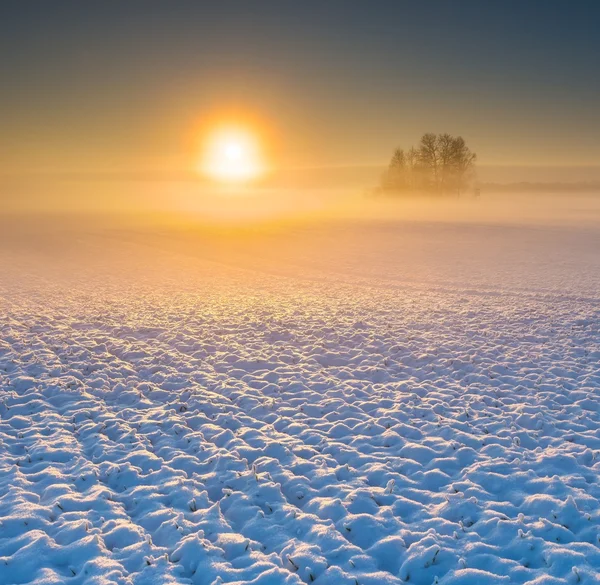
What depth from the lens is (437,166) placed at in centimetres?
11969

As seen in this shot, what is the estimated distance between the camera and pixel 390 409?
11180mm

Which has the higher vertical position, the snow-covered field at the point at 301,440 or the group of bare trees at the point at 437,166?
the group of bare trees at the point at 437,166

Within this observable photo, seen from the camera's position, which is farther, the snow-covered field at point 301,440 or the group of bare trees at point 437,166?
the group of bare trees at point 437,166

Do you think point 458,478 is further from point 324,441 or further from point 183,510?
point 183,510

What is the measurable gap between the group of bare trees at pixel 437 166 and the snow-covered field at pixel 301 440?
10091 centimetres

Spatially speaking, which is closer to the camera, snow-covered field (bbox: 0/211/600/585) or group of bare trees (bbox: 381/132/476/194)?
snow-covered field (bbox: 0/211/600/585)

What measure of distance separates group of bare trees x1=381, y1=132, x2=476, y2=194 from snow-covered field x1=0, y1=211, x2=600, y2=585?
101 meters

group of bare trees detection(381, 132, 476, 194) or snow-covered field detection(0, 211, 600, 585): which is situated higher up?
group of bare trees detection(381, 132, 476, 194)

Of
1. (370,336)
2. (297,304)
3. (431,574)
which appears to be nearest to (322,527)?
(431,574)

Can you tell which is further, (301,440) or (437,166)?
(437,166)

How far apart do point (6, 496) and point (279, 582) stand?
5030mm

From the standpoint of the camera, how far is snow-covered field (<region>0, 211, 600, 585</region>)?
257 inches

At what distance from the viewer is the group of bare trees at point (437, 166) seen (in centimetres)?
11525

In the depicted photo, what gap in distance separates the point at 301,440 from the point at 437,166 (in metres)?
121
